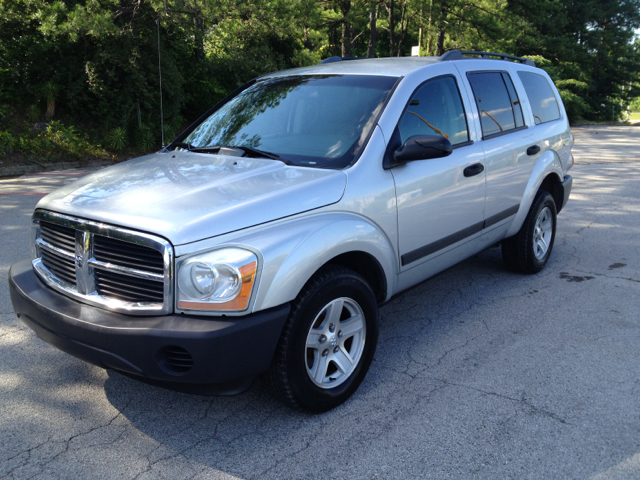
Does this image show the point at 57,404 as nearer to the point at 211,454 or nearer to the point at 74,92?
the point at 211,454

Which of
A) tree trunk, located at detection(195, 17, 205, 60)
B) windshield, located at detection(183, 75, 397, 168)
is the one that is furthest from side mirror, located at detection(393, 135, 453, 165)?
tree trunk, located at detection(195, 17, 205, 60)

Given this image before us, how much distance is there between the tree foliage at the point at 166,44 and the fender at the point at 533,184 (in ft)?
20.6

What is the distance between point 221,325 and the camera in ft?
8.26

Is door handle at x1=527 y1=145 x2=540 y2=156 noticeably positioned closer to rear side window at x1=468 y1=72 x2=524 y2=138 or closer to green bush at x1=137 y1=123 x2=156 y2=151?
rear side window at x1=468 y1=72 x2=524 y2=138

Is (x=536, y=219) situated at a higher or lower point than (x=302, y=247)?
lower

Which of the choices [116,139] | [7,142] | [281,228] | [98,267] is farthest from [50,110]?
[281,228]

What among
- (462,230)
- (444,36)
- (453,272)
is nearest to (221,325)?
(462,230)

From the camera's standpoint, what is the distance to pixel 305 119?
12.2 ft

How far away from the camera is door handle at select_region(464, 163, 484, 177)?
13.2 feet

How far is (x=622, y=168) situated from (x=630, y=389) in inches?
424

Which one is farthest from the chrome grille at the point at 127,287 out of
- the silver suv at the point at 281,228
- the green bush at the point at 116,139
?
the green bush at the point at 116,139

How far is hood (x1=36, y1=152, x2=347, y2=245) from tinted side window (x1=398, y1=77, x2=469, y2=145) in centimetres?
80

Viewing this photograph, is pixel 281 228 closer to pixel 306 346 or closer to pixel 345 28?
pixel 306 346

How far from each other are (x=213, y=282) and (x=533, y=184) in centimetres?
348
